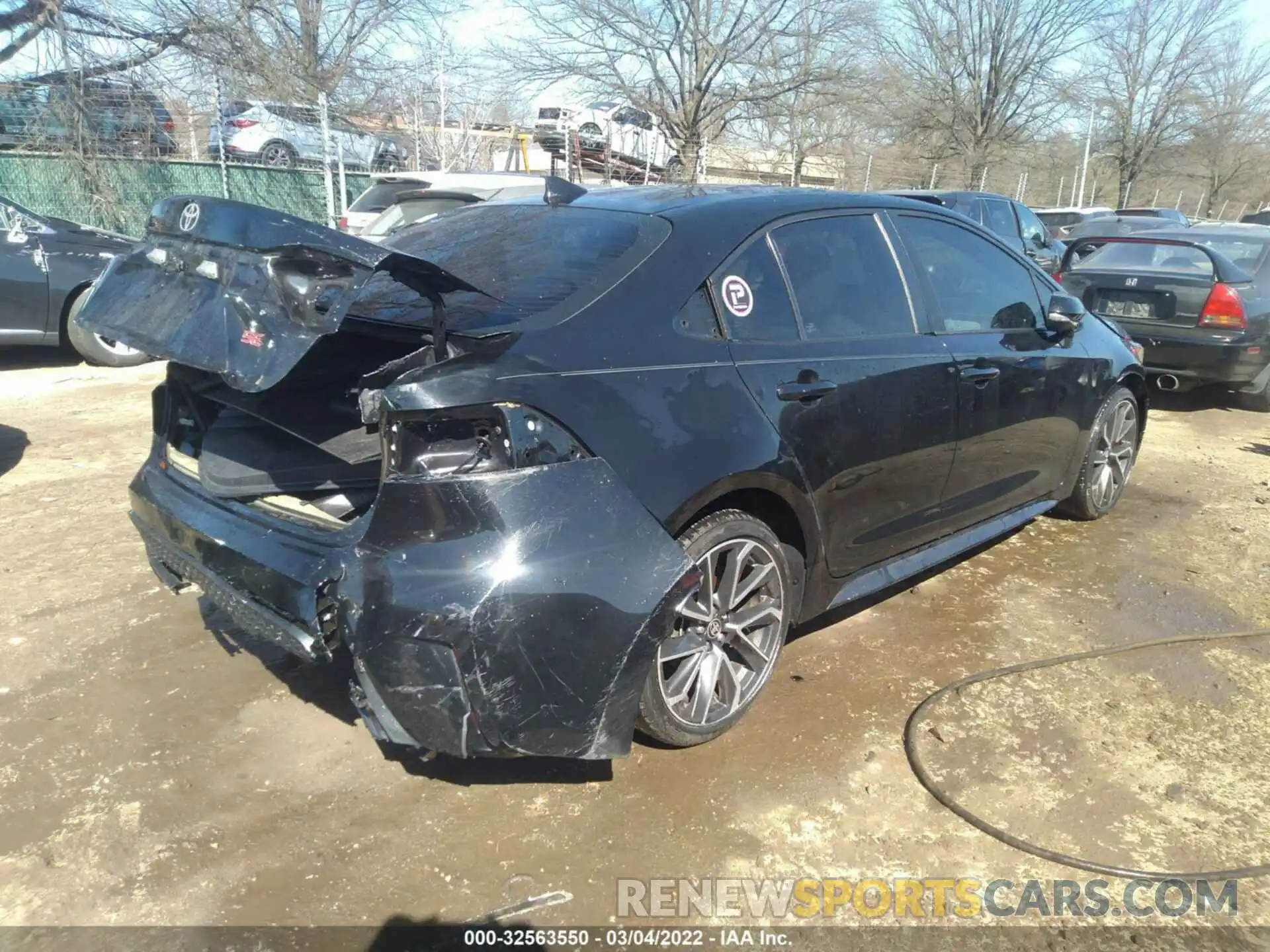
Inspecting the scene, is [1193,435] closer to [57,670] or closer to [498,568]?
[498,568]

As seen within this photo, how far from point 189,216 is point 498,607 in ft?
4.88

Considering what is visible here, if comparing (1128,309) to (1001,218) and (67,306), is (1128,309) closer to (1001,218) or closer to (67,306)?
(1001,218)

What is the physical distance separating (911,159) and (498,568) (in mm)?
28704

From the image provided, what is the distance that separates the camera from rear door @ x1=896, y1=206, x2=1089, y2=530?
12.5ft

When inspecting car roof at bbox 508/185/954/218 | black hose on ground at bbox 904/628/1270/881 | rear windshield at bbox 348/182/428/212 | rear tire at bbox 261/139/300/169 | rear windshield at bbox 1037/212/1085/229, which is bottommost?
black hose on ground at bbox 904/628/1270/881

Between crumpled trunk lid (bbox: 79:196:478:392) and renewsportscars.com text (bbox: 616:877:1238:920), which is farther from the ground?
crumpled trunk lid (bbox: 79:196:478:392)

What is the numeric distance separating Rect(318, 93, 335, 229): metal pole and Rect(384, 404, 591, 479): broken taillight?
40.4 feet

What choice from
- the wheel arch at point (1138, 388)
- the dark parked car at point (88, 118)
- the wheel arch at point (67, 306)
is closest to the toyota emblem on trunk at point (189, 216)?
the wheel arch at point (1138, 388)

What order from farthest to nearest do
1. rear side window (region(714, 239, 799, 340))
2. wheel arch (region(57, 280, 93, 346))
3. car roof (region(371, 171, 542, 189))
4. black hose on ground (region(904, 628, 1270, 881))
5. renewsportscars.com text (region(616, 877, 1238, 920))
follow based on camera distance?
car roof (region(371, 171, 542, 189))
wheel arch (region(57, 280, 93, 346))
rear side window (region(714, 239, 799, 340))
black hose on ground (region(904, 628, 1270, 881))
renewsportscars.com text (region(616, 877, 1238, 920))

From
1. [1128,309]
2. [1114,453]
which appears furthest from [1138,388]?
[1128,309]

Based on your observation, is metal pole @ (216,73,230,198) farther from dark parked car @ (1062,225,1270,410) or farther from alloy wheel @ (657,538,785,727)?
alloy wheel @ (657,538,785,727)

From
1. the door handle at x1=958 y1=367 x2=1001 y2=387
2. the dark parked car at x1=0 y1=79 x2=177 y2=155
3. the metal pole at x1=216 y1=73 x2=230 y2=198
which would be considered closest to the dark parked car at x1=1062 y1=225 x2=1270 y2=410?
the door handle at x1=958 y1=367 x2=1001 y2=387

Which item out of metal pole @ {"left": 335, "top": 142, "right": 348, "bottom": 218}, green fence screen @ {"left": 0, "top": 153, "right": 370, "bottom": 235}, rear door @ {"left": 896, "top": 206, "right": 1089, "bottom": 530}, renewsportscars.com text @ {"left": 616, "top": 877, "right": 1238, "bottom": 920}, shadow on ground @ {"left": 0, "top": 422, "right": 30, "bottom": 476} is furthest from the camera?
metal pole @ {"left": 335, "top": 142, "right": 348, "bottom": 218}

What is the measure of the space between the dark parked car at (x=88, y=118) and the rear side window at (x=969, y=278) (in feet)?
42.8
